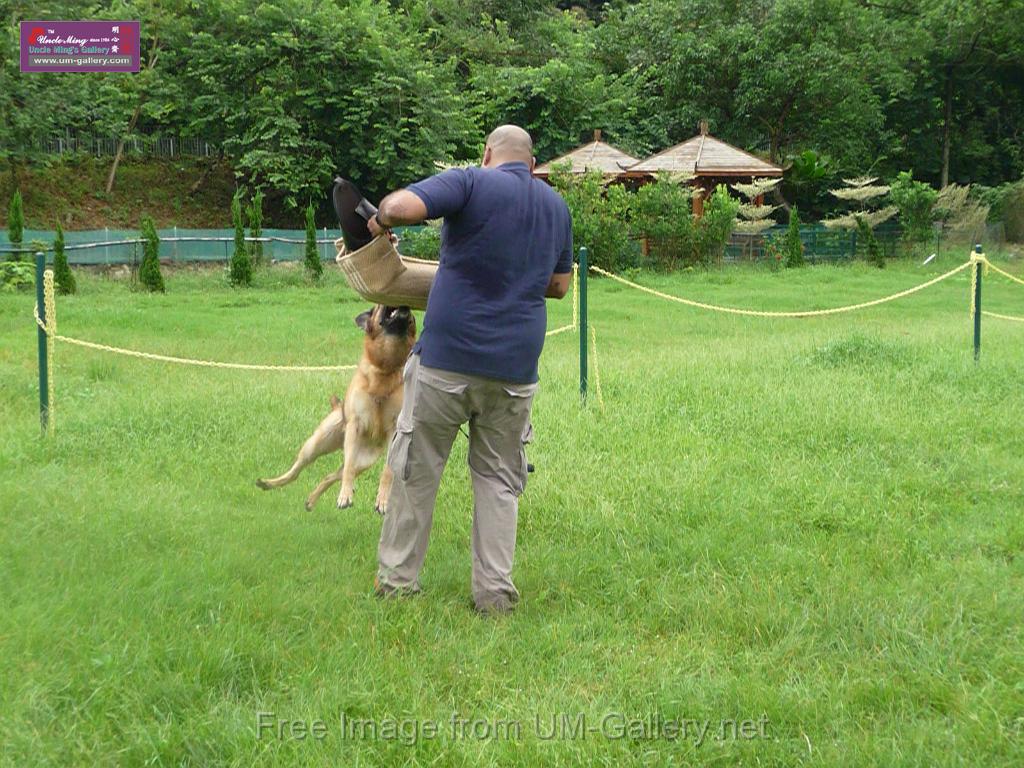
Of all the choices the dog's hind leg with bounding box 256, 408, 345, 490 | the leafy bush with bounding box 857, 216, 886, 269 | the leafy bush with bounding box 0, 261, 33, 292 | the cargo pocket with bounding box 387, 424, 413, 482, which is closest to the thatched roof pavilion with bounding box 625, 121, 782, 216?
the leafy bush with bounding box 857, 216, 886, 269

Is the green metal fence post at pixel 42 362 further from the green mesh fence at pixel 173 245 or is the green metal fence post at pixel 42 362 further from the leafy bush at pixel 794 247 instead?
the leafy bush at pixel 794 247

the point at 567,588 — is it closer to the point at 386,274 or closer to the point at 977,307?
the point at 386,274

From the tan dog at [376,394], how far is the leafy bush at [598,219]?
1943 centimetres

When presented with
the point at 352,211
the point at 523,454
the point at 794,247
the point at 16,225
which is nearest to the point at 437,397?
the point at 523,454

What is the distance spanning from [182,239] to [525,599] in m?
24.1

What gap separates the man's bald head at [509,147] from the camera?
14.7 ft

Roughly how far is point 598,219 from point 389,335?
2002 centimetres

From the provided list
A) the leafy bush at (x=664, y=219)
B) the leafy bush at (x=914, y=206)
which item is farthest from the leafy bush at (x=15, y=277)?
the leafy bush at (x=914, y=206)

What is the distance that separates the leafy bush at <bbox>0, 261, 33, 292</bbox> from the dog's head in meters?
16.1

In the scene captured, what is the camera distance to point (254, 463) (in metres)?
7.14

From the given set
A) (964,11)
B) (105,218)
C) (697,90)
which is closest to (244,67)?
(105,218)

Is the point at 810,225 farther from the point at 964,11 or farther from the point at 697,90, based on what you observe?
the point at 964,11

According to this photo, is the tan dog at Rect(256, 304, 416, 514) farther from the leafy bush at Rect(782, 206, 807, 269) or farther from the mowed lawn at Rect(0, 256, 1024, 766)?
the leafy bush at Rect(782, 206, 807, 269)

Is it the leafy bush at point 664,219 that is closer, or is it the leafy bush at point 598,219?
the leafy bush at point 598,219
